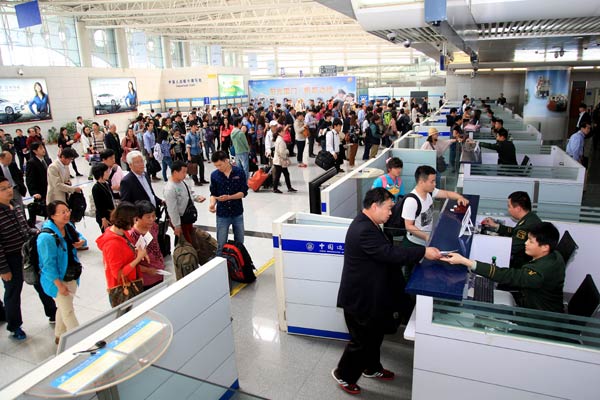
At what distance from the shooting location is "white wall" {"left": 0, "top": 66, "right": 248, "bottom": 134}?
16.9 meters

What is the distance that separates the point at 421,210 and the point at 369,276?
1.22 metres

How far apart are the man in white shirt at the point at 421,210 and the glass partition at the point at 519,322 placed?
3.52 ft

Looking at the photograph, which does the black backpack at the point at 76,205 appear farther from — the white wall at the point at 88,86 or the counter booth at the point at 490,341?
the white wall at the point at 88,86

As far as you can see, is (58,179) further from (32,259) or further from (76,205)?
(32,259)

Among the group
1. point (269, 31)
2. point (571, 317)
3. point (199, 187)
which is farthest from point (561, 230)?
point (269, 31)

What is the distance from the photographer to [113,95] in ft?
65.8

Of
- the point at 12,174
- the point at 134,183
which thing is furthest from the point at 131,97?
the point at 134,183

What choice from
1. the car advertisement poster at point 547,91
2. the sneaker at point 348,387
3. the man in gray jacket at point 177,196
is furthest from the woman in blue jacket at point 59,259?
the car advertisement poster at point 547,91

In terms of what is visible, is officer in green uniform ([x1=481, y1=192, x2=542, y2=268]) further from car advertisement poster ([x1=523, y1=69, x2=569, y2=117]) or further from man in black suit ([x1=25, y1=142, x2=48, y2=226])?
car advertisement poster ([x1=523, y1=69, x2=569, y2=117])

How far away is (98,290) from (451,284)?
405cm

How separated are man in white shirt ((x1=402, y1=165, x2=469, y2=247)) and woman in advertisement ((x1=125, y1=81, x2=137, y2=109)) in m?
20.1

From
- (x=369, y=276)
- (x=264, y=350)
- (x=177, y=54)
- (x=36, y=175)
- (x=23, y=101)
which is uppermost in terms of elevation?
(x=177, y=54)

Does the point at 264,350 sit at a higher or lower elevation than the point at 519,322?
lower

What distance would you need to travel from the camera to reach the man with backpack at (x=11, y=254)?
365 cm
